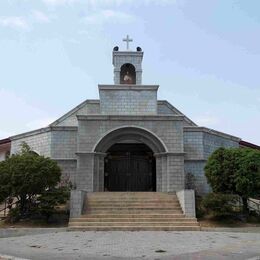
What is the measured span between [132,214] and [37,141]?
29.7 ft

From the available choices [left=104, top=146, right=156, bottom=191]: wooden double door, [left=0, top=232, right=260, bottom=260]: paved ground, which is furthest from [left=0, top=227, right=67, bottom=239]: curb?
[left=104, top=146, right=156, bottom=191]: wooden double door

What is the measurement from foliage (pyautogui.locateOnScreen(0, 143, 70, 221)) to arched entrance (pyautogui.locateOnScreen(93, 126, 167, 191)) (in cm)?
465

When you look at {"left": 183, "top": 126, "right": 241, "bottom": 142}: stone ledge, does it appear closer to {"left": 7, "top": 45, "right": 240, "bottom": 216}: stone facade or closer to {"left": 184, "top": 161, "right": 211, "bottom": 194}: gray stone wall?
{"left": 7, "top": 45, "right": 240, "bottom": 216}: stone facade

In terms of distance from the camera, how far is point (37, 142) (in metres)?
23.1

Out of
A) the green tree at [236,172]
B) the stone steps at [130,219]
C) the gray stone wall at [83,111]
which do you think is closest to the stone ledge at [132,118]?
the green tree at [236,172]

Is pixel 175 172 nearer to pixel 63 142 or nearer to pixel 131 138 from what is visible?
pixel 131 138

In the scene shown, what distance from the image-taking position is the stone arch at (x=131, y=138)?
20.3 metres

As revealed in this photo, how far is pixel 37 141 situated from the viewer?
23156 millimetres

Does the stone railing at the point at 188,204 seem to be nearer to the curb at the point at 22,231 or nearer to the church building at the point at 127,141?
the church building at the point at 127,141

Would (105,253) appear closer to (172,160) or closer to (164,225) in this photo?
(164,225)

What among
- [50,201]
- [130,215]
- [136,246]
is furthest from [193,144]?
[136,246]

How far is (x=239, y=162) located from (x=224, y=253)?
754cm

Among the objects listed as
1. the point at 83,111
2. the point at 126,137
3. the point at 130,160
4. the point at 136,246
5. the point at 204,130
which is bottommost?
the point at 136,246

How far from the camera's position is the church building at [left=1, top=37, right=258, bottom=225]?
20.1 m
